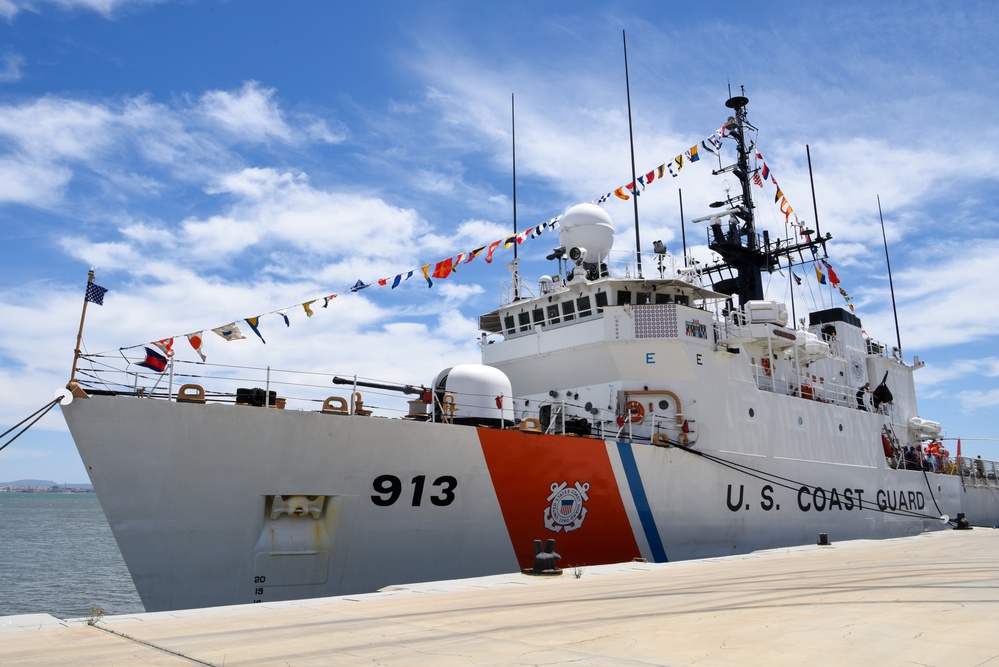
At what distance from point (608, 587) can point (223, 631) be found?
4638 millimetres

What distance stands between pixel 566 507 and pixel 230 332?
21.2ft

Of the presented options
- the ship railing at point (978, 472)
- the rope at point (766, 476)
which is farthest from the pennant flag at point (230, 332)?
the ship railing at point (978, 472)

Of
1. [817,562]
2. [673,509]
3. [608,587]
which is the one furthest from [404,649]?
[673,509]

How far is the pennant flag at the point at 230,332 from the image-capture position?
1148cm

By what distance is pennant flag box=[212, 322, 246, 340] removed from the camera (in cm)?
1148

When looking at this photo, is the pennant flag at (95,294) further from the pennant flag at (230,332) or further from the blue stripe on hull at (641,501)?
the blue stripe on hull at (641,501)

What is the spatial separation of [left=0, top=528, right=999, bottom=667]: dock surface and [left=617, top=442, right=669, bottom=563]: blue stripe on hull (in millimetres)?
5031

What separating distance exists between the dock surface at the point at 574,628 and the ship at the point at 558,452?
8.61ft

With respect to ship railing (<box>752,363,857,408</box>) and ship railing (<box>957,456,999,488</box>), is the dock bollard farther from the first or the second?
ship railing (<box>957,456,999,488</box>)

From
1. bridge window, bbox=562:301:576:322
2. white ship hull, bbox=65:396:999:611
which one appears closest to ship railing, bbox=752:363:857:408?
white ship hull, bbox=65:396:999:611

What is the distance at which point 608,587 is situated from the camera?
28.7 feet

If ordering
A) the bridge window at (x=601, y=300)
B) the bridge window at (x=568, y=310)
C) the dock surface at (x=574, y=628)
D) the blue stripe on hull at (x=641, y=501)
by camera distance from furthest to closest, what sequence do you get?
1. the bridge window at (x=568, y=310)
2. the bridge window at (x=601, y=300)
3. the blue stripe on hull at (x=641, y=501)
4. the dock surface at (x=574, y=628)

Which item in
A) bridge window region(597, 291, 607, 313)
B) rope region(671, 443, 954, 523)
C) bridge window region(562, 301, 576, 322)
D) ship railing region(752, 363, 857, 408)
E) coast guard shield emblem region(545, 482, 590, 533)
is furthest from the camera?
ship railing region(752, 363, 857, 408)

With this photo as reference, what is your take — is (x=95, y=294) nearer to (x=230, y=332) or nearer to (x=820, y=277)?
(x=230, y=332)
